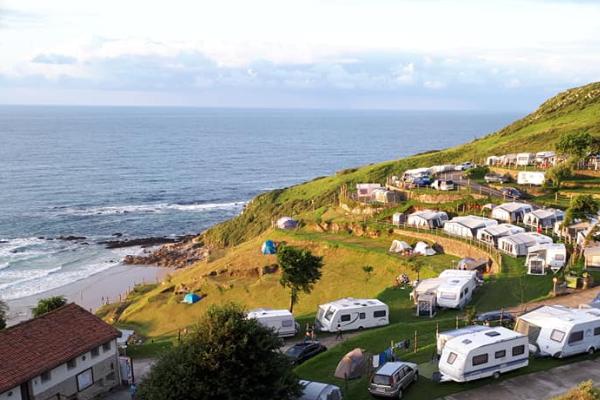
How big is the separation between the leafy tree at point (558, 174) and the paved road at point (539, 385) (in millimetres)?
38925

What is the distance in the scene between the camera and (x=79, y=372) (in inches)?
1028

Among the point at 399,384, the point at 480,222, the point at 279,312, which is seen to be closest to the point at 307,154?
the point at 480,222

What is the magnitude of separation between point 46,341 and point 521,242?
3106cm

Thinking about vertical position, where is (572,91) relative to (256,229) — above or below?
above

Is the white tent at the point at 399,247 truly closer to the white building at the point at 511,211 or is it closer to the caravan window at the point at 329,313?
the white building at the point at 511,211

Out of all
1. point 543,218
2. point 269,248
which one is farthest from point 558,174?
point 269,248

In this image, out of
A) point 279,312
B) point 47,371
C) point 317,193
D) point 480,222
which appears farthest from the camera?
point 317,193

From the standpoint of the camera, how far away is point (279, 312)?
32781 mm

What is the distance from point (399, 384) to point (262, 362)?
5295 millimetres

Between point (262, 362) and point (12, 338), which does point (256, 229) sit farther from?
point (262, 362)

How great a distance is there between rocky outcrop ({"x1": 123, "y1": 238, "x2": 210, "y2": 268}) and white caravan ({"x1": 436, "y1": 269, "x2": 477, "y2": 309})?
133 ft

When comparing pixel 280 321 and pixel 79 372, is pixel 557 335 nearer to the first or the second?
pixel 280 321

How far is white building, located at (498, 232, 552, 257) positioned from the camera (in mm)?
40844

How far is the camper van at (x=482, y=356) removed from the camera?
21.4 meters
